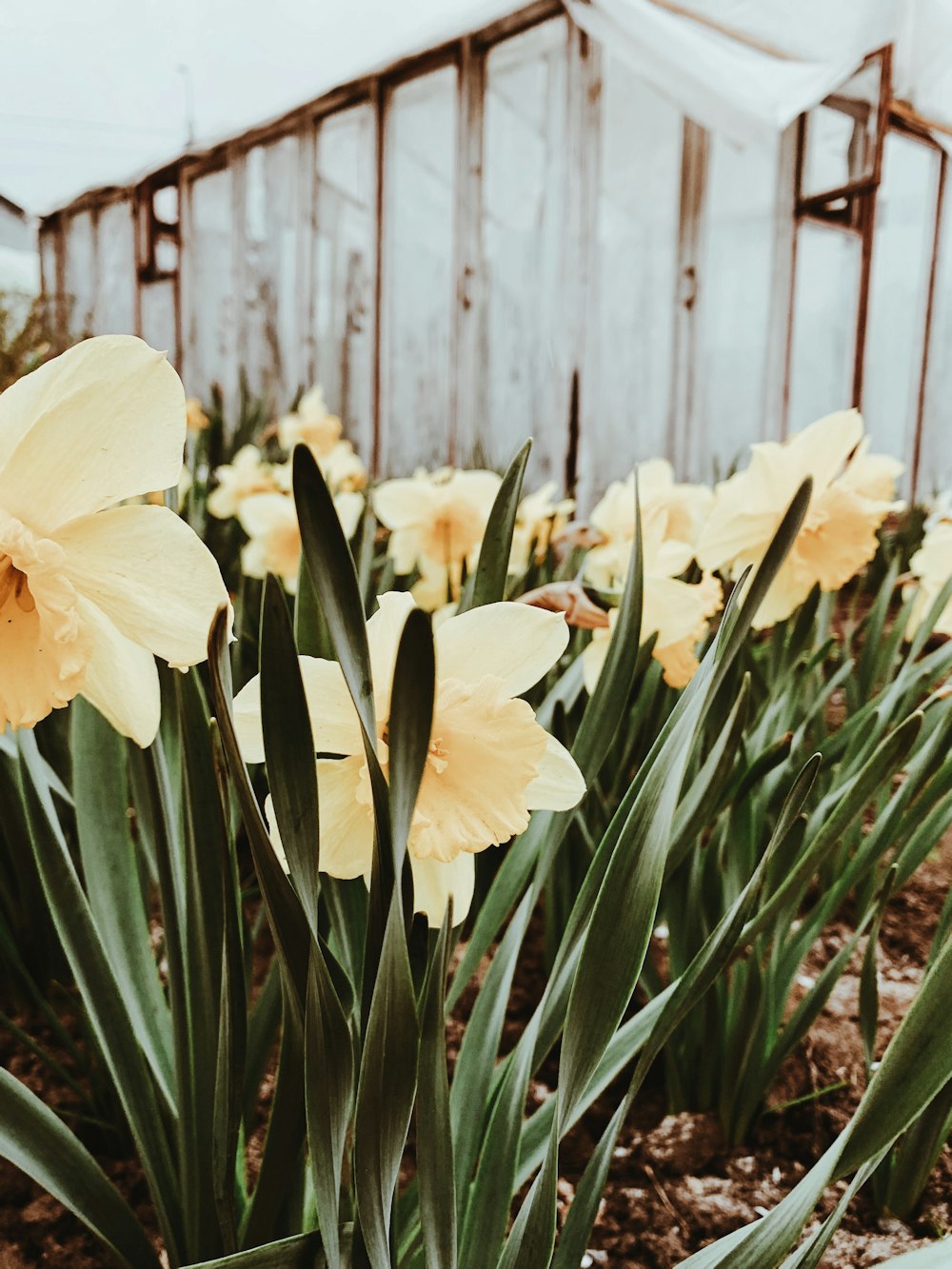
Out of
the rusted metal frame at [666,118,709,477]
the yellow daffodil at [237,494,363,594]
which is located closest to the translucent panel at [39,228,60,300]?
the rusted metal frame at [666,118,709,477]

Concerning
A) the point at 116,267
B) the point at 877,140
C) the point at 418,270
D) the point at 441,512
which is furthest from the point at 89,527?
the point at 116,267

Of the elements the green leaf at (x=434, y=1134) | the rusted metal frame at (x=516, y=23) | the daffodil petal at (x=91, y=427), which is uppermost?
the rusted metal frame at (x=516, y=23)

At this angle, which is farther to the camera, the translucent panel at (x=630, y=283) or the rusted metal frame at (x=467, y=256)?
the rusted metal frame at (x=467, y=256)

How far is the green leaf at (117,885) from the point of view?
51cm

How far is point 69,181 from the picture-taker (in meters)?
4.65

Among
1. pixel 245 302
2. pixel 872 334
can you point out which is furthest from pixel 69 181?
pixel 872 334

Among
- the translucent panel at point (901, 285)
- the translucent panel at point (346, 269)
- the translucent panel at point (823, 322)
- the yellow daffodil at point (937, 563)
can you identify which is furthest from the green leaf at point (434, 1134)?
the translucent panel at point (346, 269)

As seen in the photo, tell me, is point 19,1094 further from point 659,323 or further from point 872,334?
point 872,334

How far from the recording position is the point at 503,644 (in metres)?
0.39

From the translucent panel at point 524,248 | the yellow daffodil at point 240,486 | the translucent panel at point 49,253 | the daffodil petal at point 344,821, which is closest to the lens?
the daffodil petal at point 344,821

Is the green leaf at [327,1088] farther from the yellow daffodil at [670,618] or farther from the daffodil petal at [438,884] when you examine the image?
the yellow daffodil at [670,618]

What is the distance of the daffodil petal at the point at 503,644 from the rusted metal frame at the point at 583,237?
274 centimetres

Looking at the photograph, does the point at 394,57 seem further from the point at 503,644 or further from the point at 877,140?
→ the point at 503,644

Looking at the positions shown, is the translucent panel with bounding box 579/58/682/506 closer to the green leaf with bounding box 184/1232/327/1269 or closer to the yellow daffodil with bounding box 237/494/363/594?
the yellow daffodil with bounding box 237/494/363/594
